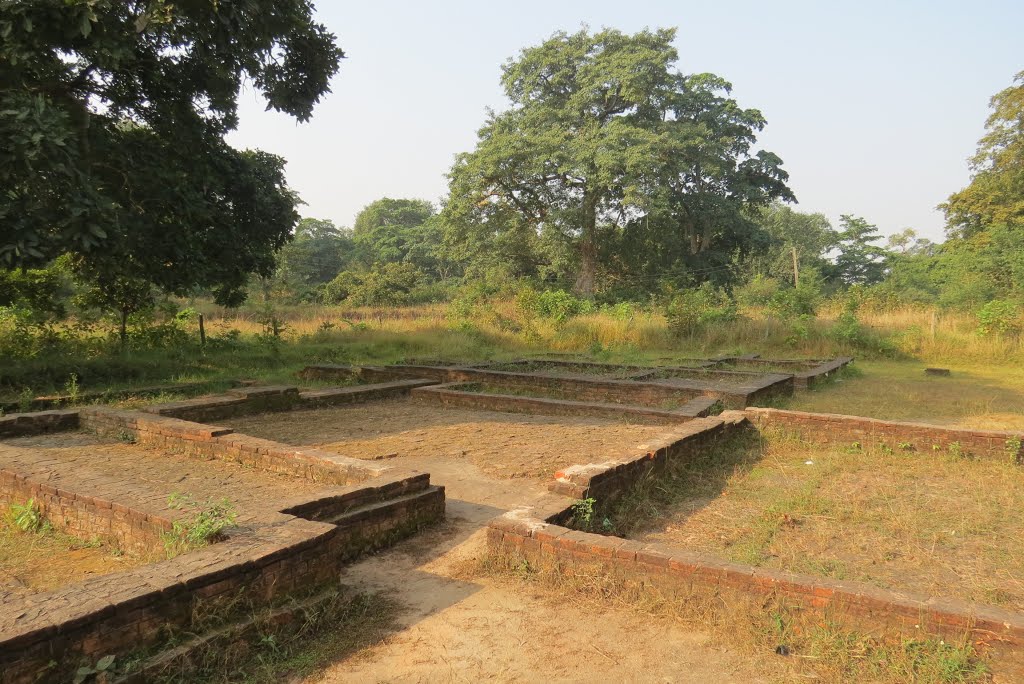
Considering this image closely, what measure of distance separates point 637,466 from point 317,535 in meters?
2.74

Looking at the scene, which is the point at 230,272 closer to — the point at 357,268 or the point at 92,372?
the point at 92,372

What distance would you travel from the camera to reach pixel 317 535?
330cm

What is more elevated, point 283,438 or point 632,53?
point 632,53

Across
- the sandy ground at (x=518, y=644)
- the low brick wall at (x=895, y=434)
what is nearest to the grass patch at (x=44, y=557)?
the sandy ground at (x=518, y=644)

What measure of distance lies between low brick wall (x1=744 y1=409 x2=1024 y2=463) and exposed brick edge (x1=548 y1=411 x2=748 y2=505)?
1.81 ft

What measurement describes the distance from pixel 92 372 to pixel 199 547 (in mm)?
9042

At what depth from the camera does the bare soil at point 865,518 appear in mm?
3734

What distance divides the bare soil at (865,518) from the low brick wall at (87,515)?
303 centimetres

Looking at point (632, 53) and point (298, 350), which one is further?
point (632, 53)

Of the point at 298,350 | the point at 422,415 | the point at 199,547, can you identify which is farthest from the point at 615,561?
the point at 298,350

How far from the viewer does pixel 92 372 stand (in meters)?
10.6

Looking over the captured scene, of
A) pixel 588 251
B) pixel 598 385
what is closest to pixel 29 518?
pixel 598 385

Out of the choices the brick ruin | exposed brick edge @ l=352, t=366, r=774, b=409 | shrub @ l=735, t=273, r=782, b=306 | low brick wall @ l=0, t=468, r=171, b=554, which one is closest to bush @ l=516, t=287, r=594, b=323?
exposed brick edge @ l=352, t=366, r=774, b=409

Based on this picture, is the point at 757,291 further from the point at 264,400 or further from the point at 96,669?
the point at 96,669
